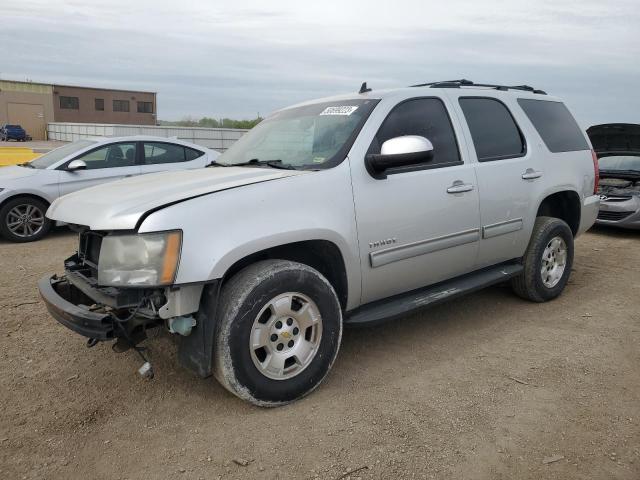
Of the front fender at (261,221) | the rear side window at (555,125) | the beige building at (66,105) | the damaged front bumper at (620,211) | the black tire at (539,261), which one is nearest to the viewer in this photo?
the front fender at (261,221)

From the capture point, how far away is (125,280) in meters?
2.77

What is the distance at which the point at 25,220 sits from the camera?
754 centimetres

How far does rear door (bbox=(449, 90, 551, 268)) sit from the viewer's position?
419 cm

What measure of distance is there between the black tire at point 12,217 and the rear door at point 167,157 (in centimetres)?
155

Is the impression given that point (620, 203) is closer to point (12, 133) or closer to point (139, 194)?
point (139, 194)

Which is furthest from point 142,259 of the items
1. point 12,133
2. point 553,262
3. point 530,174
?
point 12,133

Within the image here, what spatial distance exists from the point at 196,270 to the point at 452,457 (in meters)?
1.59

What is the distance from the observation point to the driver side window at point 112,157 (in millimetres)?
8039

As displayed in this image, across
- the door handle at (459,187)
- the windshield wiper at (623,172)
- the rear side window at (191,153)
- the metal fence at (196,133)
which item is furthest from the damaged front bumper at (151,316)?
the metal fence at (196,133)

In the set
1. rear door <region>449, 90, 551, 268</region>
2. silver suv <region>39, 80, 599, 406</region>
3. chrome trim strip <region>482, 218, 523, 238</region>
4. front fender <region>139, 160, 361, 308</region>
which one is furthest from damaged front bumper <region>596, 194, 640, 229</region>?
front fender <region>139, 160, 361, 308</region>

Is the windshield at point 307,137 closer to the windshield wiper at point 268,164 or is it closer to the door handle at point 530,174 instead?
the windshield wiper at point 268,164

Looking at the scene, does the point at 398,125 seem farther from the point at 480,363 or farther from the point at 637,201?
the point at 637,201

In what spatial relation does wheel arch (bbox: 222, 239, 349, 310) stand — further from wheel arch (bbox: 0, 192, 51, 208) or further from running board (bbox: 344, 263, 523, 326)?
wheel arch (bbox: 0, 192, 51, 208)

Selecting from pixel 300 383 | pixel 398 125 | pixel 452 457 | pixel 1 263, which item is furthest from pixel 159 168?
pixel 452 457
